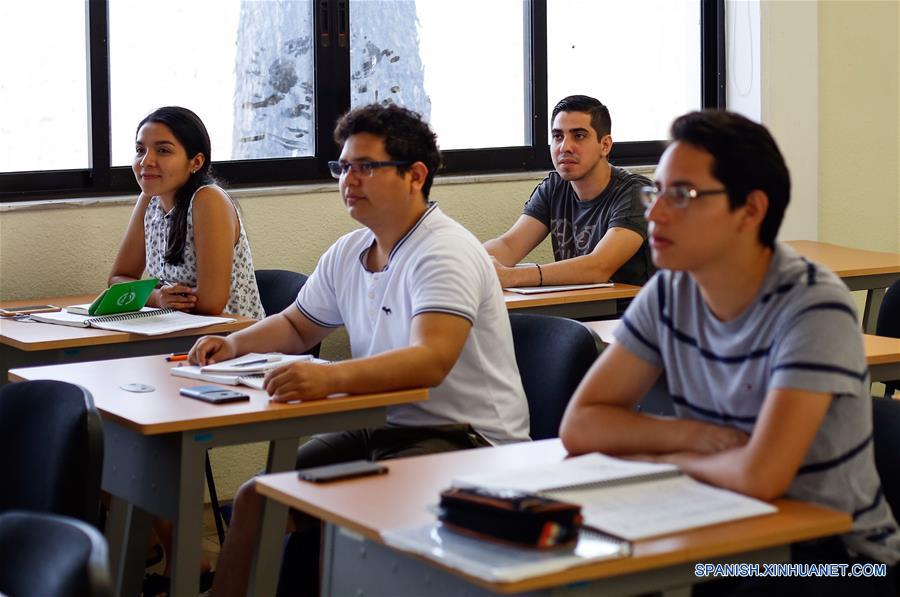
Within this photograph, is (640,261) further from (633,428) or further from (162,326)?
(633,428)

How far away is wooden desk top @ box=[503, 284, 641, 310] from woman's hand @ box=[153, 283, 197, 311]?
3.18 feet

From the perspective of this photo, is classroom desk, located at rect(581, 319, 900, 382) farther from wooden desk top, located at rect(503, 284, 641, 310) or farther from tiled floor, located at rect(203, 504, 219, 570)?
tiled floor, located at rect(203, 504, 219, 570)

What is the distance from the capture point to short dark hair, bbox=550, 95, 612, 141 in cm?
459

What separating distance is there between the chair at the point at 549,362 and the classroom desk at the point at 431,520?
73 cm

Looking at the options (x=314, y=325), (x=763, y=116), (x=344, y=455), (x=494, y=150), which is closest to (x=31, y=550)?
(x=344, y=455)

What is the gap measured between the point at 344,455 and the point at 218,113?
2.16 m

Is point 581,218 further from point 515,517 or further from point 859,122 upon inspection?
point 515,517

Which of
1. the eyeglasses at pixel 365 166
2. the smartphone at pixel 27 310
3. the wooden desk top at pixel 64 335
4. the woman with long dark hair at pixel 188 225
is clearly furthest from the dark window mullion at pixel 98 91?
the eyeglasses at pixel 365 166

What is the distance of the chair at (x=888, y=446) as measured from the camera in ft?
6.59

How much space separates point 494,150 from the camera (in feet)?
16.9

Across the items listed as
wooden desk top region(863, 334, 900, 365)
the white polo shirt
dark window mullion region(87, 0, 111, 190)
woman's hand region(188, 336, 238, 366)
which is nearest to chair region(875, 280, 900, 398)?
wooden desk top region(863, 334, 900, 365)

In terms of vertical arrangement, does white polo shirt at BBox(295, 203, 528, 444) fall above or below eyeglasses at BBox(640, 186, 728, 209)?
below

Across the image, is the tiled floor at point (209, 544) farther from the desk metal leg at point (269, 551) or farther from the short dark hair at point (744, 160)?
the short dark hair at point (744, 160)

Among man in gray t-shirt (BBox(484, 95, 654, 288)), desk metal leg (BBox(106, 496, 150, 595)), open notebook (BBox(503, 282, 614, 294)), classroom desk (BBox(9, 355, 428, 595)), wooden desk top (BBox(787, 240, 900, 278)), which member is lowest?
desk metal leg (BBox(106, 496, 150, 595))
